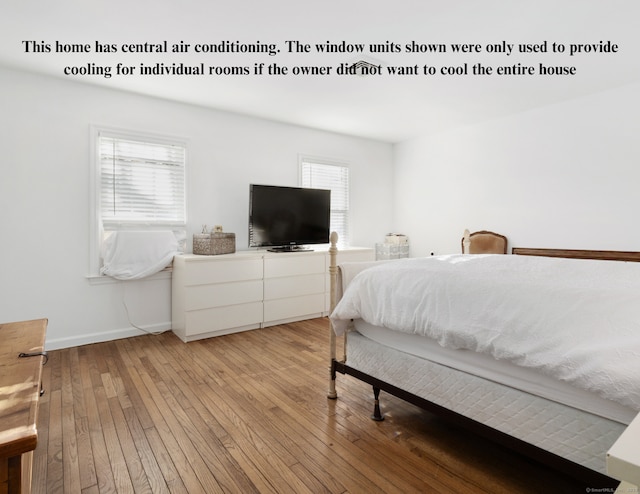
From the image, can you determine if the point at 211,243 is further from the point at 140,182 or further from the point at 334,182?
the point at 334,182

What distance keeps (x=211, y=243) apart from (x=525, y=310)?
9.97 feet

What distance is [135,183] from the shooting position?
Answer: 3686 mm

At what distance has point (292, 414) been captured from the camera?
7.18 ft

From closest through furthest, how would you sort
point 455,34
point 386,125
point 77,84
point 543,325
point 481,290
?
point 543,325 → point 481,290 → point 455,34 → point 77,84 → point 386,125

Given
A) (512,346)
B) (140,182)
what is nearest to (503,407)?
(512,346)

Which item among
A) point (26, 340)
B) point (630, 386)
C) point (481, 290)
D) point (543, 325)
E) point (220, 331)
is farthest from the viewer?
point (220, 331)

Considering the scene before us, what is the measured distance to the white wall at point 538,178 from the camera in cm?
353

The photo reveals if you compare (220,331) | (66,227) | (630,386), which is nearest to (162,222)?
(66,227)

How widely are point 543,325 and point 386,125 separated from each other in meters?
3.89

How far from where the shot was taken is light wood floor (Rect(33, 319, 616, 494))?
161 cm

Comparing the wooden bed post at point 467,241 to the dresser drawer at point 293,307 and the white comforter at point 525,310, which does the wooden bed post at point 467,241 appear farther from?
the white comforter at point 525,310

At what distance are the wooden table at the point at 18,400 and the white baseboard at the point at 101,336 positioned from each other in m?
1.49

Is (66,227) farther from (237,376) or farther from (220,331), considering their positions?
(237,376)

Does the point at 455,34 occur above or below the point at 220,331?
above
